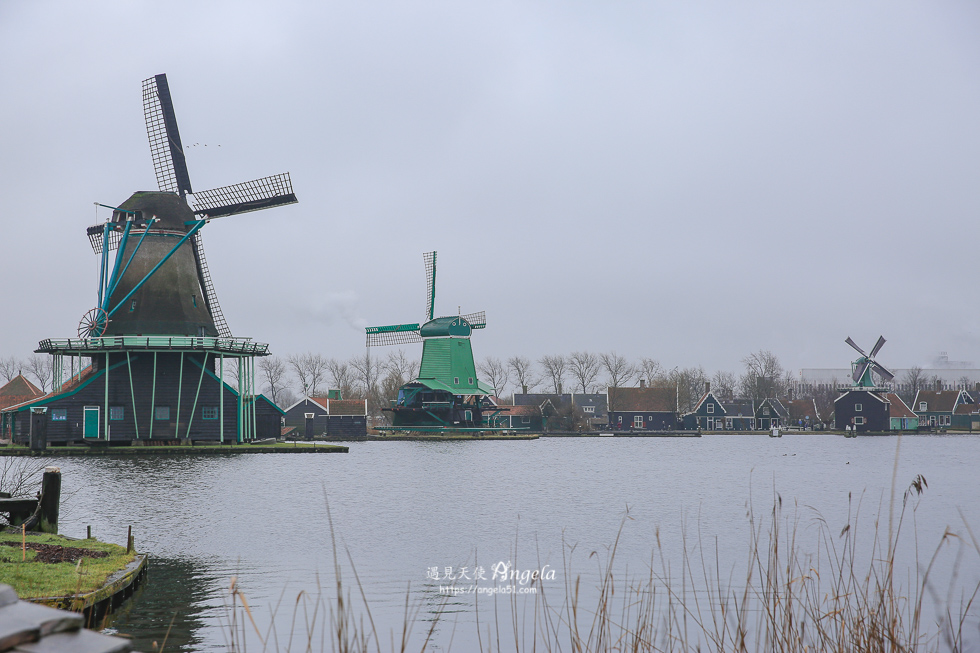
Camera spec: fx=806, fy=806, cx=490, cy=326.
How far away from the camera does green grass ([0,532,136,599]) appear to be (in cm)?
825

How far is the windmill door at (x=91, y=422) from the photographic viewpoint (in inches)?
1459

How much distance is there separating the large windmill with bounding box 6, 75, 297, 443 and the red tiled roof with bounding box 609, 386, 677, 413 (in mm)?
51385

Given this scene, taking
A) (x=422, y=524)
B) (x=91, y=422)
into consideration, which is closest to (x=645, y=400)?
(x=91, y=422)

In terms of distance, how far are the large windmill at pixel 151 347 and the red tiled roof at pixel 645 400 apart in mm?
51385

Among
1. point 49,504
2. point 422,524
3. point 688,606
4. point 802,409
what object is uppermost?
point 49,504

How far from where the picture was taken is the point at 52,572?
9039mm

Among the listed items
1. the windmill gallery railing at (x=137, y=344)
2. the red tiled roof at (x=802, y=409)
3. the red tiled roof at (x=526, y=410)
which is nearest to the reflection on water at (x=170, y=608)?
the windmill gallery railing at (x=137, y=344)

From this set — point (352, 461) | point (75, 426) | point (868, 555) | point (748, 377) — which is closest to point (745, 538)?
point (868, 555)

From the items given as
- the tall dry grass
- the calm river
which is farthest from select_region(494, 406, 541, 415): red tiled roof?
the tall dry grass

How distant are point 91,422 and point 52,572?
31292mm

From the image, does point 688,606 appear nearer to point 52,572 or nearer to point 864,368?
point 52,572

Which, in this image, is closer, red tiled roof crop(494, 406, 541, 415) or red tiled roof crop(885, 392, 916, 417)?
red tiled roof crop(494, 406, 541, 415)

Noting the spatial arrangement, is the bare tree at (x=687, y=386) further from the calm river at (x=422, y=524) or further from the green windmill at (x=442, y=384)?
the calm river at (x=422, y=524)

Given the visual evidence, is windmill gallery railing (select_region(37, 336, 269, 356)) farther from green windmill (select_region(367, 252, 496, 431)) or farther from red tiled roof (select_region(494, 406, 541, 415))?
red tiled roof (select_region(494, 406, 541, 415))
